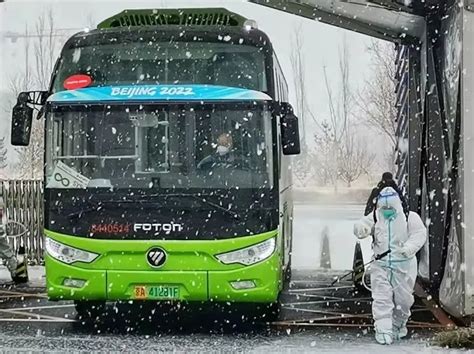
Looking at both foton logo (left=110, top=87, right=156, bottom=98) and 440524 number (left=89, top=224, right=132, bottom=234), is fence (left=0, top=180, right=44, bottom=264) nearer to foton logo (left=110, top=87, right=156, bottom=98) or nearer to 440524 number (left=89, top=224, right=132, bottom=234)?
foton logo (left=110, top=87, right=156, bottom=98)

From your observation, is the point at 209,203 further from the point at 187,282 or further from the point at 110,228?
the point at 110,228

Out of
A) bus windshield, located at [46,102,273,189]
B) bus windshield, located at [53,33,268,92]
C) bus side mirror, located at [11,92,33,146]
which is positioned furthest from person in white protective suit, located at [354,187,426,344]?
bus side mirror, located at [11,92,33,146]

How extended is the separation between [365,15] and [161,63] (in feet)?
15.4

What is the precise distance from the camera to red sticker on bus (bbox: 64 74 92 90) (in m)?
9.16

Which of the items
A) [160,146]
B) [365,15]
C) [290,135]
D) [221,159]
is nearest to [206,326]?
[221,159]

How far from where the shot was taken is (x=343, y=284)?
1396 centimetres

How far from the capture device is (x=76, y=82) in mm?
9172

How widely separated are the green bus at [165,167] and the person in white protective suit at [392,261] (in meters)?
1.09

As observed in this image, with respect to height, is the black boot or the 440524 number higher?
the 440524 number

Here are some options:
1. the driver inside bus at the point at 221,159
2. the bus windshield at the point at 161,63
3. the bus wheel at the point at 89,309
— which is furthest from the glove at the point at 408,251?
the bus wheel at the point at 89,309

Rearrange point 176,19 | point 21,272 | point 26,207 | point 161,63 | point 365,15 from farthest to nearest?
1. point 26,207
2. point 21,272
3. point 365,15
4. point 176,19
5. point 161,63

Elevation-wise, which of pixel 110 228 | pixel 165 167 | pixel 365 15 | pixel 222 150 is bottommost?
pixel 110 228

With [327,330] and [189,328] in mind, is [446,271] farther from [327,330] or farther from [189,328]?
[189,328]

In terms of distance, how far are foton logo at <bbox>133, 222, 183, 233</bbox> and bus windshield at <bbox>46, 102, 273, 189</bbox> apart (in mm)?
409
